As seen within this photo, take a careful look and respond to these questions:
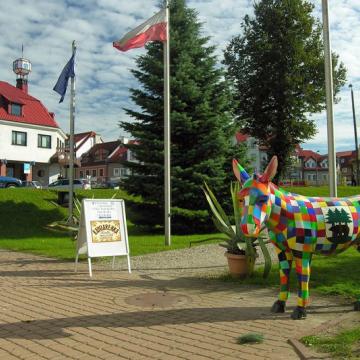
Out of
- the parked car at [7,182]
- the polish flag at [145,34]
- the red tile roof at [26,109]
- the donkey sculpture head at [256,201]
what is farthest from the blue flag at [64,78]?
the red tile roof at [26,109]

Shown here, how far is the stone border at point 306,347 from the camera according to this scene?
14.9 ft

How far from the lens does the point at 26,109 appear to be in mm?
48750

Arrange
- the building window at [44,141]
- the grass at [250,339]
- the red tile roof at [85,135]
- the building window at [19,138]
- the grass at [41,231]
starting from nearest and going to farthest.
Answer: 1. the grass at [250,339]
2. the grass at [41,231]
3. the building window at [19,138]
4. the building window at [44,141]
5. the red tile roof at [85,135]

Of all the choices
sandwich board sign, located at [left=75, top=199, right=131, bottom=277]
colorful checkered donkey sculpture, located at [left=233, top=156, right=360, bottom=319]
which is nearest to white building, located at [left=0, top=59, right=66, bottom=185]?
sandwich board sign, located at [left=75, top=199, right=131, bottom=277]

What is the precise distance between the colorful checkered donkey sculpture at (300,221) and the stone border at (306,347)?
0.40 m

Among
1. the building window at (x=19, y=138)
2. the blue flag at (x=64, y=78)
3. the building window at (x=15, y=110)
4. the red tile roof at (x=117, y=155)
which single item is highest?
the building window at (x=15, y=110)

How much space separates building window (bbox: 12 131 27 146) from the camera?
45916 mm

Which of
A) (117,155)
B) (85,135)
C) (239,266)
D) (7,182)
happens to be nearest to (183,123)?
(239,266)

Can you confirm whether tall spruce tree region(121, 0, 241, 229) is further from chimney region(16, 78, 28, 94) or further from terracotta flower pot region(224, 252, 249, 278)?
chimney region(16, 78, 28, 94)

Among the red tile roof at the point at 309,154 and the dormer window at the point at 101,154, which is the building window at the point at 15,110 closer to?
the dormer window at the point at 101,154

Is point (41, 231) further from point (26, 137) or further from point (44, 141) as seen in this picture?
point (44, 141)

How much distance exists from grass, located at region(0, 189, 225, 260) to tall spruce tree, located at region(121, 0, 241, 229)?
197 centimetres

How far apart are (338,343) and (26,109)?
47992 mm

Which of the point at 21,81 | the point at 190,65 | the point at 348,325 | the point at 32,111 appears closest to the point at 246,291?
the point at 348,325
